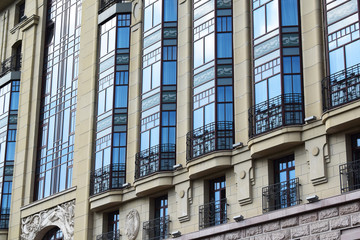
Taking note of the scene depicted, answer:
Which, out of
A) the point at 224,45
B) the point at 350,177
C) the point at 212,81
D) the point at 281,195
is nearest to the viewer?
the point at 350,177

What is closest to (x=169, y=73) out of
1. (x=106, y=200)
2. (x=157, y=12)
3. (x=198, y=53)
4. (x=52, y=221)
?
(x=198, y=53)

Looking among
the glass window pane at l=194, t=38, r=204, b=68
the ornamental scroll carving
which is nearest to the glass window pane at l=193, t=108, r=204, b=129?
the glass window pane at l=194, t=38, r=204, b=68

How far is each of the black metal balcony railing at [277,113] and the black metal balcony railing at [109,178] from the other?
308 inches

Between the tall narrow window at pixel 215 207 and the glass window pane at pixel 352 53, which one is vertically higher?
the glass window pane at pixel 352 53

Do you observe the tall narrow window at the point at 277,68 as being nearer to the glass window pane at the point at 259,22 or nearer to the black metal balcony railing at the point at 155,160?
the glass window pane at the point at 259,22

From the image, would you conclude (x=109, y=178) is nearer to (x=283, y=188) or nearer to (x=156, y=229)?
(x=156, y=229)

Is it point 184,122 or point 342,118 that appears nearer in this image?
point 342,118

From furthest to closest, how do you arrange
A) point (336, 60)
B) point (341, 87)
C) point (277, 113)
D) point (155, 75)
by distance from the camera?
point (155, 75) < point (277, 113) < point (336, 60) < point (341, 87)

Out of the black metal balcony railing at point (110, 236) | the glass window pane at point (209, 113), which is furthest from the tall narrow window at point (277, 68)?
the black metal balcony railing at point (110, 236)

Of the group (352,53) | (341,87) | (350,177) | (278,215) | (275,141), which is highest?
(352,53)

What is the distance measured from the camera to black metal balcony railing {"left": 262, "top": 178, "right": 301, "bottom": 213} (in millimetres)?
25438

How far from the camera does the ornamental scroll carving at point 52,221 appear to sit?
117 ft

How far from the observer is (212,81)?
2972 centimetres

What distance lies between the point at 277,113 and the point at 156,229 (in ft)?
24.6
